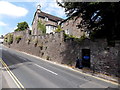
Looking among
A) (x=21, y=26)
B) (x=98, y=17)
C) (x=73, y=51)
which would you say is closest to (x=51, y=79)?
(x=73, y=51)

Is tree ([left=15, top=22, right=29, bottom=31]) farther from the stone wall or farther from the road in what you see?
the road

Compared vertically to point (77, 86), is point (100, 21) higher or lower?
higher

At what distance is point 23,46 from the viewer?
33906 millimetres

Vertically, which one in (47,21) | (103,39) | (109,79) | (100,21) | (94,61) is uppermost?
(47,21)

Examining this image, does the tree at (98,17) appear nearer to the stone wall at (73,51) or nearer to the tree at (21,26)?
the stone wall at (73,51)

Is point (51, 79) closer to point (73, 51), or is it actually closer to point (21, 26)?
point (73, 51)

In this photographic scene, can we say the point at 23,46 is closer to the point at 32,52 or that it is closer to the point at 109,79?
the point at 32,52

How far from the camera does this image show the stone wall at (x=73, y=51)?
11262 millimetres

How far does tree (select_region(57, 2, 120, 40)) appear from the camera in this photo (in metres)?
10.9

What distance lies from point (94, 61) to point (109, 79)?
10.6 ft

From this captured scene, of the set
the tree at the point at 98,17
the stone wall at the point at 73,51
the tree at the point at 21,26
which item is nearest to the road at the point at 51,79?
the stone wall at the point at 73,51

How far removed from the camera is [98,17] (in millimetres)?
13430

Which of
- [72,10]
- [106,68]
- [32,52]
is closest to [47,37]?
[32,52]

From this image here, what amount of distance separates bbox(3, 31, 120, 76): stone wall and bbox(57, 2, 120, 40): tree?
4.10 ft
